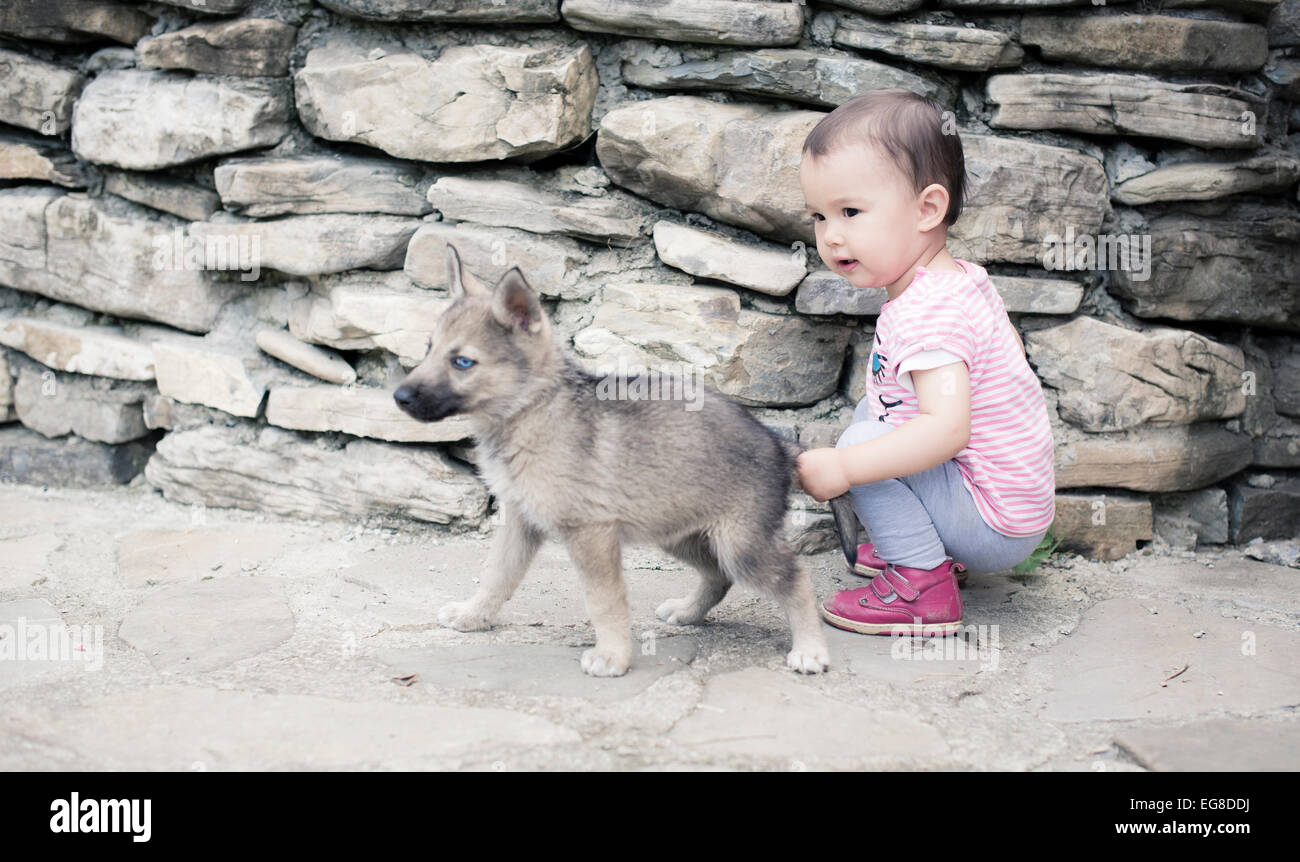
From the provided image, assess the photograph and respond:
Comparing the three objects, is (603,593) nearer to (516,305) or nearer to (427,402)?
(427,402)

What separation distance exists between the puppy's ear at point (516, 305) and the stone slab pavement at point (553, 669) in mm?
1082

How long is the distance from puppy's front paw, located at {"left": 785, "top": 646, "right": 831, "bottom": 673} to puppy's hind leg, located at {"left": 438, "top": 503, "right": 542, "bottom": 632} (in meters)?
0.99

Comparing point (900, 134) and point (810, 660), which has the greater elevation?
point (900, 134)

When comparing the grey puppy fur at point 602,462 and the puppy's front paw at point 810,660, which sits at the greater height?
the grey puppy fur at point 602,462

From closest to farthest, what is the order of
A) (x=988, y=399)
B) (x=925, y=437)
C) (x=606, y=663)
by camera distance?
(x=606, y=663) < (x=925, y=437) < (x=988, y=399)

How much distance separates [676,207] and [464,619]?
2001mm

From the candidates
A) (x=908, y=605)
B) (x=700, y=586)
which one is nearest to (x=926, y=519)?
(x=908, y=605)

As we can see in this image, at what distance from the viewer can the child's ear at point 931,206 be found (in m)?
3.52

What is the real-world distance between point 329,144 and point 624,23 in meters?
1.51

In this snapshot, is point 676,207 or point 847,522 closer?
point 847,522

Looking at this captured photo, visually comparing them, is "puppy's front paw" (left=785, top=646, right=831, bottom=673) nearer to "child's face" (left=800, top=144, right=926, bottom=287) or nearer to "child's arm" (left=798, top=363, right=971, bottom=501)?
"child's arm" (left=798, top=363, right=971, bottom=501)

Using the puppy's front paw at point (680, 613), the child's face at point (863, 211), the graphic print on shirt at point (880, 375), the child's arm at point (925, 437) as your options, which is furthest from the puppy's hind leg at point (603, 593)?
the child's face at point (863, 211)

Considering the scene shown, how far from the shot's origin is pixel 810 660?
3.32m

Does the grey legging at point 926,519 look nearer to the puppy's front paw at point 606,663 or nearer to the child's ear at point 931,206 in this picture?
the child's ear at point 931,206
